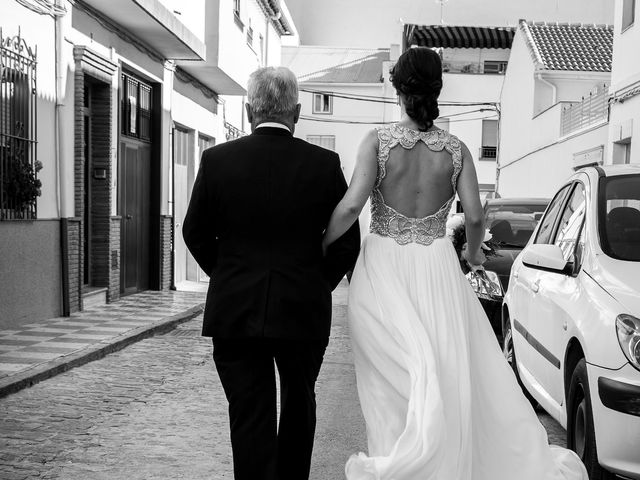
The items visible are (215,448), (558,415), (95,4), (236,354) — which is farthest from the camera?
(95,4)

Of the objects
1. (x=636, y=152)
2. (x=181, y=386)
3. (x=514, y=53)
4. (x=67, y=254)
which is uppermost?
(x=514, y=53)

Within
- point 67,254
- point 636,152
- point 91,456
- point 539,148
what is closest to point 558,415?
point 91,456

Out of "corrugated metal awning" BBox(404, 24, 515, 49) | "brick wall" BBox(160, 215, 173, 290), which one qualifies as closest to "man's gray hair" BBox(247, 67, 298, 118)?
"brick wall" BBox(160, 215, 173, 290)

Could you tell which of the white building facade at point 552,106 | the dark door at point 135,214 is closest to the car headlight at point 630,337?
the dark door at point 135,214

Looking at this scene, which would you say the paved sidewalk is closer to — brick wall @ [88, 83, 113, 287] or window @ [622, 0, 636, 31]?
brick wall @ [88, 83, 113, 287]

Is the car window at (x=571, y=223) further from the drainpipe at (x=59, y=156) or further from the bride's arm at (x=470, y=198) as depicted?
the drainpipe at (x=59, y=156)

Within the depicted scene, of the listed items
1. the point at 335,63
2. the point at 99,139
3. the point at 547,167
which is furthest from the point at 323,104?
the point at 99,139

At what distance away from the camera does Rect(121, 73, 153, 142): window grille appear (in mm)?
14586

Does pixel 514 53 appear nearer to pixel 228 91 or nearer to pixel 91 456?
pixel 228 91

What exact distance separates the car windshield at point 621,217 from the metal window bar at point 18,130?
669 cm

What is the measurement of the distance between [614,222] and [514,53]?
92.9 ft

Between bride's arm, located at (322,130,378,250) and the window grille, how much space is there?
11.3m

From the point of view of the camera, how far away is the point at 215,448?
5316 millimetres

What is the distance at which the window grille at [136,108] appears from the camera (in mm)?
14586
